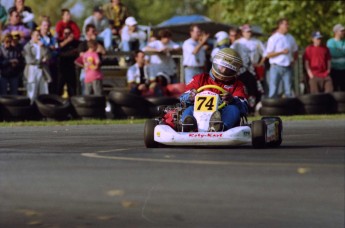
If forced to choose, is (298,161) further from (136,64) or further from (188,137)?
(136,64)

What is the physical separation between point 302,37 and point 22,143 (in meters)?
24.0

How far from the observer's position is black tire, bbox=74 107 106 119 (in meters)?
19.3

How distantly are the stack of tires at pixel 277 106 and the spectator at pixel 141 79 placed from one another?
2045 millimetres

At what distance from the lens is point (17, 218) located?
25.9 feet

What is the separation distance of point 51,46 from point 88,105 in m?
1.82

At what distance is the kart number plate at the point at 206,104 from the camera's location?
11.7m

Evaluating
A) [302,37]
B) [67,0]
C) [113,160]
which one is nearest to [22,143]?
[113,160]

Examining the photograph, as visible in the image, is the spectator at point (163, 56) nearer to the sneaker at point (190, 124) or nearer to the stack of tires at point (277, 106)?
the stack of tires at point (277, 106)

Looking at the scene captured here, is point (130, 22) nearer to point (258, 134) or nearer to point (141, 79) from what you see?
point (141, 79)

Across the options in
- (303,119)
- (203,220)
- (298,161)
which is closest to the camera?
(203,220)

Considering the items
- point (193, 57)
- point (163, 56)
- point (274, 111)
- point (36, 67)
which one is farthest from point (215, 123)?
point (163, 56)

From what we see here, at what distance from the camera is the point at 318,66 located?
2127cm

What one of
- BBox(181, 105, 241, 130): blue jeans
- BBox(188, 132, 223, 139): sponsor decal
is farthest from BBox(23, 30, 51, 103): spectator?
BBox(188, 132, 223, 139): sponsor decal

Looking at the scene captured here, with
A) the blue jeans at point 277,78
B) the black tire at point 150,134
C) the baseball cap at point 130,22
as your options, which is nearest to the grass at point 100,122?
the blue jeans at point 277,78
